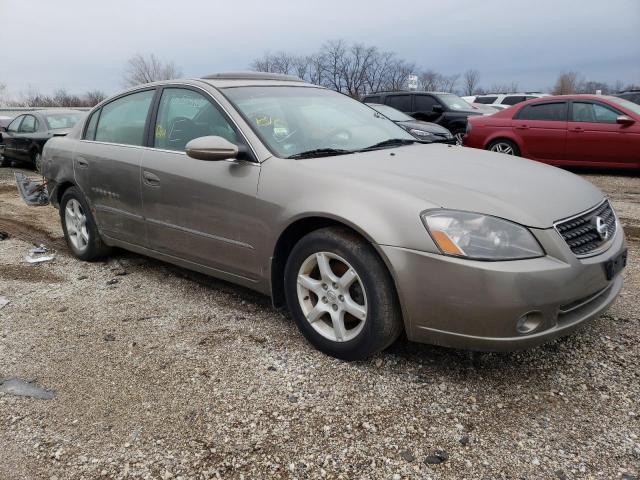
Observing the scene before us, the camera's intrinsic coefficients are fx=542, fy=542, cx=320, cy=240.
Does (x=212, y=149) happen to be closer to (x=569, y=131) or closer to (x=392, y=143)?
(x=392, y=143)

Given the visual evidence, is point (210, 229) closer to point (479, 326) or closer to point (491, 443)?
point (479, 326)

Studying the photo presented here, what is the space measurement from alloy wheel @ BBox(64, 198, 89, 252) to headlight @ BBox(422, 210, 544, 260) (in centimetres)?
349

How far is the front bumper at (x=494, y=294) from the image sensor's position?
7.89 feet

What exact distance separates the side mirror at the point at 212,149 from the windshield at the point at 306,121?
0.23m

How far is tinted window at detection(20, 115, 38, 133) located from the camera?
11898mm

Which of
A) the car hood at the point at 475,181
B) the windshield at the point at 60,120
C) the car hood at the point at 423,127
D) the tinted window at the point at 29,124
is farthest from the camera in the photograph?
the tinted window at the point at 29,124

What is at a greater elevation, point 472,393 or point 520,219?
point 520,219

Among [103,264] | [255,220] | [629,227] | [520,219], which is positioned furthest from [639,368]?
[103,264]

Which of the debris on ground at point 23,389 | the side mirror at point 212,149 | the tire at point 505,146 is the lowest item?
the debris on ground at point 23,389

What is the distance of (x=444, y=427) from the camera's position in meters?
2.43

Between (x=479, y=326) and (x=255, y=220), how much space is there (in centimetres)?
140

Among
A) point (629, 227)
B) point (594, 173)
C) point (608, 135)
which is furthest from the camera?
point (594, 173)

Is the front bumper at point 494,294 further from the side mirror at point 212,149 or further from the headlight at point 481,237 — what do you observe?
the side mirror at point 212,149

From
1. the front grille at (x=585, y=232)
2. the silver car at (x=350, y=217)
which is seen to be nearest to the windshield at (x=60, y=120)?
the silver car at (x=350, y=217)
